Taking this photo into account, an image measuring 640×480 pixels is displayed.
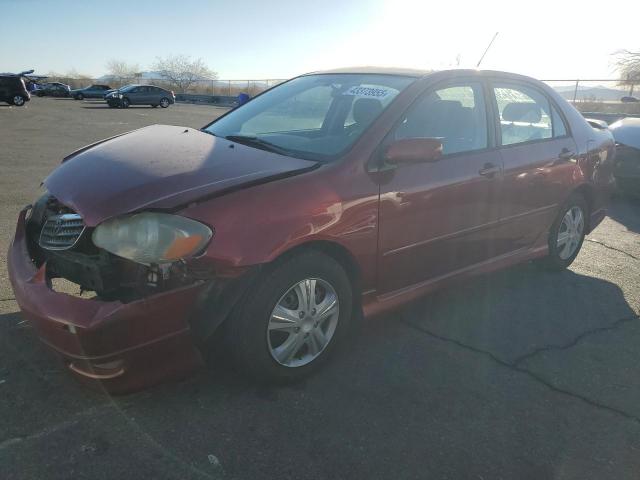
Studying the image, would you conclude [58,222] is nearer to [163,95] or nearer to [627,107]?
[627,107]

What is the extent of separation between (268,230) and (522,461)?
1555 mm

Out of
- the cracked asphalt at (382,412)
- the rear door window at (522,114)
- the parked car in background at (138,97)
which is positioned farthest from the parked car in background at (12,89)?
the rear door window at (522,114)

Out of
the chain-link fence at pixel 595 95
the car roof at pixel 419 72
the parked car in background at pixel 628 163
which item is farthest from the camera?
the chain-link fence at pixel 595 95

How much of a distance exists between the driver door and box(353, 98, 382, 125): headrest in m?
0.17

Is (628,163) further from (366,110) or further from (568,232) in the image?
(366,110)

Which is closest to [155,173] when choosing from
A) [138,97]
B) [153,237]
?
[153,237]

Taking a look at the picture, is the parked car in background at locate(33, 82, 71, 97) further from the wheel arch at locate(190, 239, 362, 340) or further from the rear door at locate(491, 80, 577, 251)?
the wheel arch at locate(190, 239, 362, 340)

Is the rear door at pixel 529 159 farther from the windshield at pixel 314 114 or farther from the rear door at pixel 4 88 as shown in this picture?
the rear door at pixel 4 88

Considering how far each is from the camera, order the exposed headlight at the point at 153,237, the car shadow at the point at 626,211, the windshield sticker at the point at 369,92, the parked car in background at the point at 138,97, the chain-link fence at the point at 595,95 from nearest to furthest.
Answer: the exposed headlight at the point at 153,237 → the windshield sticker at the point at 369,92 → the car shadow at the point at 626,211 → the chain-link fence at the point at 595,95 → the parked car in background at the point at 138,97

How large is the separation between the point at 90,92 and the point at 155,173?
43295mm

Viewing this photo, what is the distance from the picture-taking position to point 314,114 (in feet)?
12.4

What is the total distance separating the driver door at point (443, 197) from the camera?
3.06 m

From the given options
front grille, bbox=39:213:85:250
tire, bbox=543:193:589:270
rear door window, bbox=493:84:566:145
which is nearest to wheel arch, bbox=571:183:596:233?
tire, bbox=543:193:589:270

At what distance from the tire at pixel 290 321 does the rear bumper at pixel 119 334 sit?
25cm
